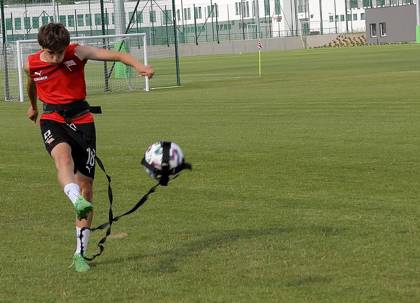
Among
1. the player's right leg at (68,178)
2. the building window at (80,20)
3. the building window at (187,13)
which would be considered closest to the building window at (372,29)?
the building window at (80,20)

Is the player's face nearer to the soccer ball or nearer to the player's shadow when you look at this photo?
the soccer ball

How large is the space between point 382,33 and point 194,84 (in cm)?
6690

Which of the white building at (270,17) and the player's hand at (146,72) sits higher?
the white building at (270,17)

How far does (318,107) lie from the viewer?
Result: 27.1 metres

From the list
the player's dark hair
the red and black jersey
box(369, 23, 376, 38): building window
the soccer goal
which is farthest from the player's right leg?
box(369, 23, 376, 38): building window

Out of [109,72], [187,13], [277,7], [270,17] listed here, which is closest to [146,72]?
[109,72]

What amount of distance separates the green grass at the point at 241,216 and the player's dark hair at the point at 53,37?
1.86m

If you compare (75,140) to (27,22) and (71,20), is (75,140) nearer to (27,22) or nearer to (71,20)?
(27,22)

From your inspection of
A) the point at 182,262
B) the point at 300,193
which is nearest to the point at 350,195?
the point at 300,193

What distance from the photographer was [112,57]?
945 centimetres

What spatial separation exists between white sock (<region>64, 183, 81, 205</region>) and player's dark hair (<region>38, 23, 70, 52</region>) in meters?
1.14

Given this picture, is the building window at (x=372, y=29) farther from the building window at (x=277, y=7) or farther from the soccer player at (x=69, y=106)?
the soccer player at (x=69, y=106)

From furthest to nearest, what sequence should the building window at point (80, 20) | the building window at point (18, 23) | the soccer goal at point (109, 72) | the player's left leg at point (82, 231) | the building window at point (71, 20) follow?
the building window at point (71, 20)
the building window at point (80, 20)
the building window at point (18, 23)
the soccer goal at point (109, 72)
the player's left leg at point (82, 231)

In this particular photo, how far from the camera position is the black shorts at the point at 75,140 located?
959cm
